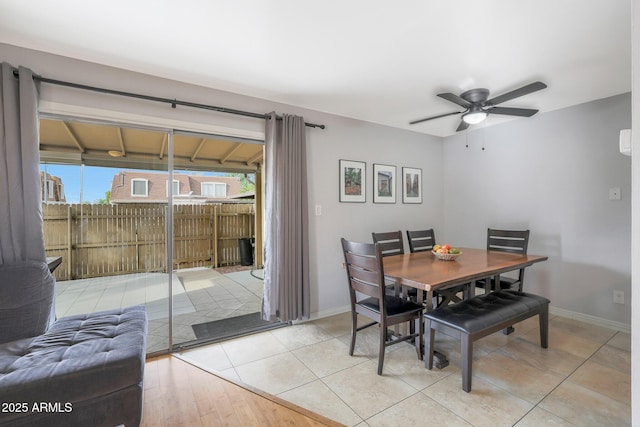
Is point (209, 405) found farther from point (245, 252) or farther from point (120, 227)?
point (245, 252)

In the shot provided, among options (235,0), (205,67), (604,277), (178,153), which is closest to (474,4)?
(235,0)

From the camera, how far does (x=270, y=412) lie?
1.74m

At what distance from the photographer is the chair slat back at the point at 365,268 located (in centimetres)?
203

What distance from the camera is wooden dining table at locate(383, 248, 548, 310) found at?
197cm

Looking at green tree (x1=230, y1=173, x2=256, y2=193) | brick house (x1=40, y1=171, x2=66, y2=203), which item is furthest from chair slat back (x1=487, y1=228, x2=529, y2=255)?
green tree (x1=230, y1=173, x2=256, y2=193)

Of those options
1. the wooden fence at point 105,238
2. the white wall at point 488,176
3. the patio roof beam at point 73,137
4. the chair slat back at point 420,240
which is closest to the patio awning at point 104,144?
the patio roof beam at point 73,137

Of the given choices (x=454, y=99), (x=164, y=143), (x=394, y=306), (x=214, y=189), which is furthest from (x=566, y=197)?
(x=214, y=189)

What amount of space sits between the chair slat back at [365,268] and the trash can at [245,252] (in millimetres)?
4257

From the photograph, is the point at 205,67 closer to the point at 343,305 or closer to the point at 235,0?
the point at 235,0

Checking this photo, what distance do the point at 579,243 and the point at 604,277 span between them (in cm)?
39

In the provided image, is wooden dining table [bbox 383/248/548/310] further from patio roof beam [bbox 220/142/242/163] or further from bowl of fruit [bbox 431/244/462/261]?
patio roof beam [bbox 220/142/242/163]

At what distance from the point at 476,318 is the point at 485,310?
0.68 feet

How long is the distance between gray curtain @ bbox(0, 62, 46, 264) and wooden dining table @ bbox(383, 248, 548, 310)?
8.34ft

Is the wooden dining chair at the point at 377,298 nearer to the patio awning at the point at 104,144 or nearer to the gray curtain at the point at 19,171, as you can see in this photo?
the patio awning at the point at 104,144
